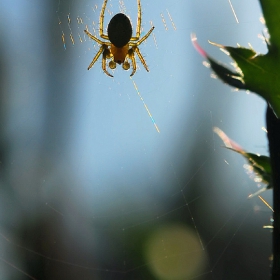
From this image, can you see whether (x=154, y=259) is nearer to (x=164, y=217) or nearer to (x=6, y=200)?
(x=164, y=217)

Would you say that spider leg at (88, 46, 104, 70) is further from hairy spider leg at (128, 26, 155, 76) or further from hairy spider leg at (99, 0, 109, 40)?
hairy spider leg at (128, 26, 155, 76)

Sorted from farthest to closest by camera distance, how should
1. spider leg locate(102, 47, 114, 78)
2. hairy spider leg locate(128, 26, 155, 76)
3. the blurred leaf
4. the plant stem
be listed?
1. spider leg locate(102, 47, 114, 78)
2. hairy spider leg locate(128, 26, 155, 76)
3. the blurred leaf
4. the plant stem

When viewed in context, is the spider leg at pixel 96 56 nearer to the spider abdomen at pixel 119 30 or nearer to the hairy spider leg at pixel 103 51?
the hairy spider leg at pixel 103 51

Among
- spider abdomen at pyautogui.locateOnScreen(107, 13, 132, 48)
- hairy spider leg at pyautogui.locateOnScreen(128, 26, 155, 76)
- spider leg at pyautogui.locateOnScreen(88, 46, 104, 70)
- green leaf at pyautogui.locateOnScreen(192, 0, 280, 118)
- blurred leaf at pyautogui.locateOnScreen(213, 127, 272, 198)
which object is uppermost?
green leaf at pyautogui.locateOnScreen(192, 0, 280, 118)

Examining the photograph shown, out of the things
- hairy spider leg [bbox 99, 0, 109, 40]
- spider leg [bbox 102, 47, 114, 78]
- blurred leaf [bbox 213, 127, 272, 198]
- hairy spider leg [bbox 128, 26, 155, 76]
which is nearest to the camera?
blurred leaf [bbox 213, 127, 272, 198]

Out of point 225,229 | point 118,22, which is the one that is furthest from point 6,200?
point 225,229

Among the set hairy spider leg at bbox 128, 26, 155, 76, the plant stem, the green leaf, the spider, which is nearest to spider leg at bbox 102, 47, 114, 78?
A: the spider

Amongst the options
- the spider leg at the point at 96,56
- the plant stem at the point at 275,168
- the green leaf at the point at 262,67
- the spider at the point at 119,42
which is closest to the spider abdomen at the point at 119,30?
the spider at the point at 119,42
